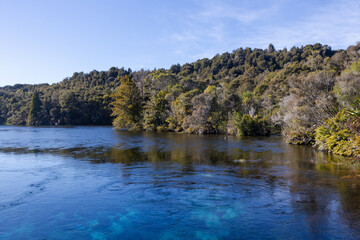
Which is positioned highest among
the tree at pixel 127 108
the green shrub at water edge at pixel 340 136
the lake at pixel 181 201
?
the tree at pixel 127 108

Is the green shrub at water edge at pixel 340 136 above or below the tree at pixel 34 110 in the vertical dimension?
below

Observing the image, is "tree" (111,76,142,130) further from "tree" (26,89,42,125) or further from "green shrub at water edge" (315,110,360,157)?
"green shrub at water edge" (315,110,360,157)

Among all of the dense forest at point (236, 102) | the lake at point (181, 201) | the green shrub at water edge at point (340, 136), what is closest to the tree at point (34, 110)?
the dense forest at point (236, 102)

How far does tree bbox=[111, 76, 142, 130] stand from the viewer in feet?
203

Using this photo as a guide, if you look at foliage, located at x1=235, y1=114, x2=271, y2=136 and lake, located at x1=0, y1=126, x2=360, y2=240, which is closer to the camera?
lake, located at x1=0, y1=126, x2=360, y2=240

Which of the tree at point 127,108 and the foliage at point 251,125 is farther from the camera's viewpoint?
the tree at point 127,108

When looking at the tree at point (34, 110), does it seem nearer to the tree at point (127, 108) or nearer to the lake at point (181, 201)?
the tree at point (127, 108)

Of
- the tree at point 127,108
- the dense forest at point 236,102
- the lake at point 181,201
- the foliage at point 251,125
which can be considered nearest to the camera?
the lake at point 181,201

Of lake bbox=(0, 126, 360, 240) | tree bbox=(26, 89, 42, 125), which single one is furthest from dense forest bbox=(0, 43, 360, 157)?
lake bbox=(0, 126, 360, 240)

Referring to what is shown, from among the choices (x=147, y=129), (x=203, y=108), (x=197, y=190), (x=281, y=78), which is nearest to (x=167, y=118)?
(x=147, y=129)

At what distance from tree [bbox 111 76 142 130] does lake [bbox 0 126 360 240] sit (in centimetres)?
4462

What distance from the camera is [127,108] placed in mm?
62688

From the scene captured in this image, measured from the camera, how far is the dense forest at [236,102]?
24.8 m

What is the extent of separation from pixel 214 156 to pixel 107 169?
8709mm
